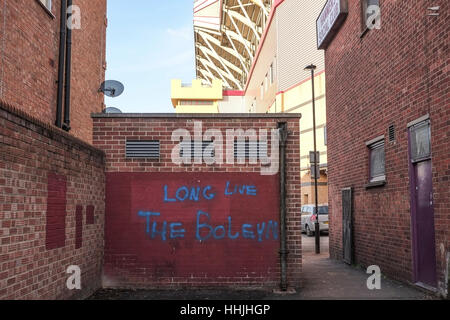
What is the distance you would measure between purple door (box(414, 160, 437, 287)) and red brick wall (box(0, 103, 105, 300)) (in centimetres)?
591

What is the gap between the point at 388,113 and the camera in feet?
31.2

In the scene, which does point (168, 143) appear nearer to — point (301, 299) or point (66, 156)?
point (66, 156)

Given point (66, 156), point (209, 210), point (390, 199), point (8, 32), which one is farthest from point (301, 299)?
point (8, 32)

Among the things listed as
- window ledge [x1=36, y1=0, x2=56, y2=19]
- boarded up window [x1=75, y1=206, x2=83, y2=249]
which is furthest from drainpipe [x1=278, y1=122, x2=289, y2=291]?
window ledge [x1=36, y1=0, x2=56, y2=19]

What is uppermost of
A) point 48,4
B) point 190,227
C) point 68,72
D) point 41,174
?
point 48,4

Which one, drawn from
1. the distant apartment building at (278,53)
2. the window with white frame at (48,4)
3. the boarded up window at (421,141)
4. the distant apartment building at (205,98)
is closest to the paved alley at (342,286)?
the boarded up window at (421,141)

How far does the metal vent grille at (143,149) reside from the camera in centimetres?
870

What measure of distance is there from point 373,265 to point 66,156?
7315 millimetres

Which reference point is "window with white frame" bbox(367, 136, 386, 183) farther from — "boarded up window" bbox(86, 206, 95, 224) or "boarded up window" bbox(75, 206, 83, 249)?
"boarded up window" bbox(75, 206, 83, 249)

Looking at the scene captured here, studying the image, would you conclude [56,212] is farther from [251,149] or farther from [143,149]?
[251,149]

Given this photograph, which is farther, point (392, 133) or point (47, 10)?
point (47, 10)

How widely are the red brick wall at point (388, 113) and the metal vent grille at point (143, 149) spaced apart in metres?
4.89

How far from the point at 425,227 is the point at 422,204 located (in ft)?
1.36

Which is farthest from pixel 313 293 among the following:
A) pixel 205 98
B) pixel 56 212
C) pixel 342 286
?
pixel 205 98
